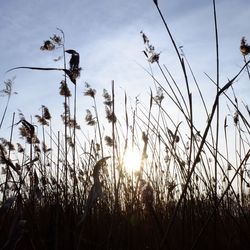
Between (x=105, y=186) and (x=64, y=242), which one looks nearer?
(x=64, y=242)

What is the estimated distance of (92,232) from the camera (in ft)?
6.53

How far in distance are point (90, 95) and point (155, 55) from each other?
1289mm

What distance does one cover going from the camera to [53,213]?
4.67 feet

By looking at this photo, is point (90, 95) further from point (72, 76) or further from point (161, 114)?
point (72, 76)

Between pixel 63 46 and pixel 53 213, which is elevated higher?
pixel 63 46

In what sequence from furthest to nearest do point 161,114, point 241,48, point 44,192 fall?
point 44,192, point 161,114, point 241,48

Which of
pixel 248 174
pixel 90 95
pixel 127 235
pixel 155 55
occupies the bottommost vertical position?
pixel 127 235

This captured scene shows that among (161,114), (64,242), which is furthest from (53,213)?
(161,114)

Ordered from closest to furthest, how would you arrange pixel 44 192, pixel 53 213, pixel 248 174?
pixel 53 213 < pixel 248 174 < pixel 44 192

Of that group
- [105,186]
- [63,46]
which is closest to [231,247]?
[63,46]

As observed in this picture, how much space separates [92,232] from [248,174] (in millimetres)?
1311

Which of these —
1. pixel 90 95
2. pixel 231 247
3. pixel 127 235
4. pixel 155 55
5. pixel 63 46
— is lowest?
pixel 231 247

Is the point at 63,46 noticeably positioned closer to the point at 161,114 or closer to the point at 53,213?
the point at 53,213

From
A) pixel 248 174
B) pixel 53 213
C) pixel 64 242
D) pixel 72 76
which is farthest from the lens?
pixel 248 174
